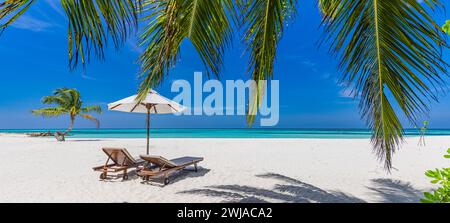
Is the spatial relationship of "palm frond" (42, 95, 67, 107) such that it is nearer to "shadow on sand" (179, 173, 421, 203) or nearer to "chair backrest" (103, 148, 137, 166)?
"chair backrest" (103, 148, 137, 166)

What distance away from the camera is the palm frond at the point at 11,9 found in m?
1.06

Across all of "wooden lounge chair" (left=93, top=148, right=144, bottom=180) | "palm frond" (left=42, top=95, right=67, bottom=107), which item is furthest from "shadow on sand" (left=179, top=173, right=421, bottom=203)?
"palm frond" (left=42, top=95, right=67, bottom=107)

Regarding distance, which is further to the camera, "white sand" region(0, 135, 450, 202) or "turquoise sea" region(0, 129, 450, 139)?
"turquoise sea" region(0, 129, 450, 139)

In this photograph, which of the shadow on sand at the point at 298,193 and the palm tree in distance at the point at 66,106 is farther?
the palm tree in distance at the point at 66,106

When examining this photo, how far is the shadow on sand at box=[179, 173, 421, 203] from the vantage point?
4.23 metres

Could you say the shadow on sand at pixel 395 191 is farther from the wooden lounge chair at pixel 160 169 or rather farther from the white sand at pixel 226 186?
the wooden lounge chair at pixel 160 169

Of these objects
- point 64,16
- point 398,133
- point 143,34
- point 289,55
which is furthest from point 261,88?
point 289,55

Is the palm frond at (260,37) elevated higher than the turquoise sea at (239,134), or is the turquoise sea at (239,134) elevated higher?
the palm frond at (260,37)

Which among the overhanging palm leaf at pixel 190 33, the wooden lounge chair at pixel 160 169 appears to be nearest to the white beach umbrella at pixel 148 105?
the wooden lounge chair at pixel 160 169

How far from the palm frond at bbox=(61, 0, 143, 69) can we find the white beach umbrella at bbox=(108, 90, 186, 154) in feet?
14.6

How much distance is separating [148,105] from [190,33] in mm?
4773

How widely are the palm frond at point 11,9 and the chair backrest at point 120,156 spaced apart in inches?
193

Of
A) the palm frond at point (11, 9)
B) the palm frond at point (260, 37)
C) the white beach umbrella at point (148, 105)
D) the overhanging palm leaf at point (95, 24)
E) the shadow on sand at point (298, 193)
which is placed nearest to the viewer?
the palm frond at point (11, 9)
